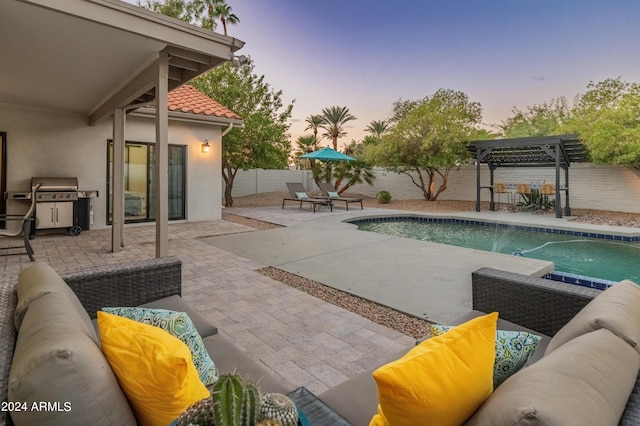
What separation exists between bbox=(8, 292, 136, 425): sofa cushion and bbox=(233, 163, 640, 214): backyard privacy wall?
14562 mm

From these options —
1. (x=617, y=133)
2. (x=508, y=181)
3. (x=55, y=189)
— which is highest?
(x=617, y=133)

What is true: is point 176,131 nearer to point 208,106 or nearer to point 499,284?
point 208,106

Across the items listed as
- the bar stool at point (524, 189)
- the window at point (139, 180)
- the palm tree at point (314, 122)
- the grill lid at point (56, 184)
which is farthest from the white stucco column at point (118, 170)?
the palm tree at point (314, 122)

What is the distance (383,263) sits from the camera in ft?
17.2

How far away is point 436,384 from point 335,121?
25425 mm

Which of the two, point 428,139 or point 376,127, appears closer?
point 428,139

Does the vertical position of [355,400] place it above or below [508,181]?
below

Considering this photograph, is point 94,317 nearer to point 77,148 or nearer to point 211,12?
point 77,148

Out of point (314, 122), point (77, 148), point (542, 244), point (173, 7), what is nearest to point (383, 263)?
point (542, 244)

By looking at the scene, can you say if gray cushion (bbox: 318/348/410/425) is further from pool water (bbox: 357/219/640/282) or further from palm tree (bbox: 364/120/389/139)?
palm tree (bbox: 364/120/389/139)

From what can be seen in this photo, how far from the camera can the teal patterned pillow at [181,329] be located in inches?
62.5

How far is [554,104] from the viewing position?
21.8 m

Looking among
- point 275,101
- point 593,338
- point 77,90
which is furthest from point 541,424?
point 275,101

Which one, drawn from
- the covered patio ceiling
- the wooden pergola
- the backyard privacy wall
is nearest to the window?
the covered patio ceiling
